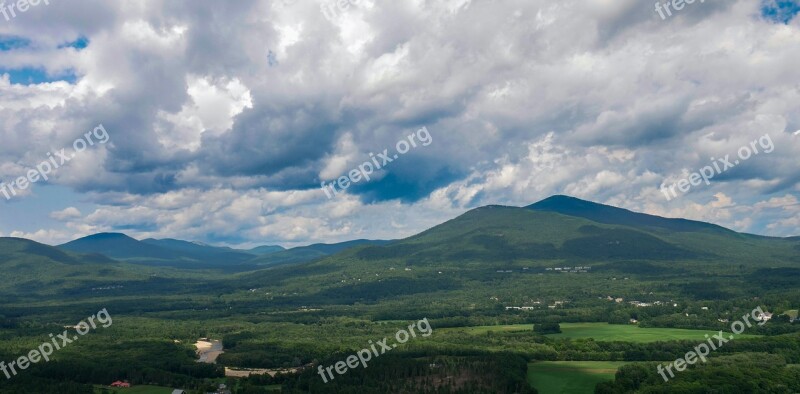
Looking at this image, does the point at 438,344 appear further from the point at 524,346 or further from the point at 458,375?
the point at 458,375

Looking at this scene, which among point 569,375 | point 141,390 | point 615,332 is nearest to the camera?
point 141,390

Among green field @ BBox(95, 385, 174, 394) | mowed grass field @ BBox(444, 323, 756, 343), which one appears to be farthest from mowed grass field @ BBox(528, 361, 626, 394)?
green field @ BBox(95, 385, 174, 394)

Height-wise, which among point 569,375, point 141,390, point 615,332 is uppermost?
point 141,390

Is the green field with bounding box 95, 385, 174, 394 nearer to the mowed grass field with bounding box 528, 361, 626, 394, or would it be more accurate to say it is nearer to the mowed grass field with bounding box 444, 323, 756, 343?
the mowed grass field with bounding box 528, 361, 626, 394

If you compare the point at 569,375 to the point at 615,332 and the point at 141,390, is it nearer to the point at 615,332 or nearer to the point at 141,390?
the point at 615,332

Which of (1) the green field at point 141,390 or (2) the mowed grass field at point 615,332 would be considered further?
(2) the mowed grass field at point 615,332

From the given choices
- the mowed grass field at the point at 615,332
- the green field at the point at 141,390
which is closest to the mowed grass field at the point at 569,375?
the mowed grass field at the point at 615,332

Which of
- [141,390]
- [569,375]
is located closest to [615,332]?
[569,375]

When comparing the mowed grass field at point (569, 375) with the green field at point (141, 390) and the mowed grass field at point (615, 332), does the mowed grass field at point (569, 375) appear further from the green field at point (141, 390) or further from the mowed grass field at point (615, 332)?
the green field at point (141, 390)
